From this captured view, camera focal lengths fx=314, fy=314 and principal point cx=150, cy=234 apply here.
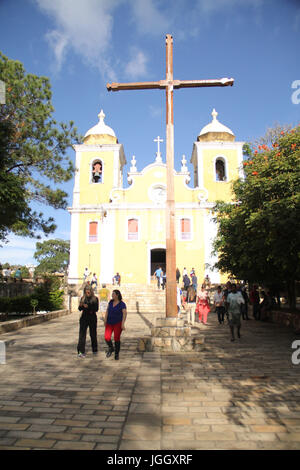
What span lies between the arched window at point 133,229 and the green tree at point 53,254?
33841mm

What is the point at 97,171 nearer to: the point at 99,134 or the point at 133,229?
the point at 99,134

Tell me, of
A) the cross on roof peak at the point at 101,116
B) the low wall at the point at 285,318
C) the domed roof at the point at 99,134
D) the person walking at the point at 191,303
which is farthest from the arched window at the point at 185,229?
the person walking at the point at 191,303

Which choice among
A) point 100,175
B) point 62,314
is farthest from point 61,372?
point 100,175

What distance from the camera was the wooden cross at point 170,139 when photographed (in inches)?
256

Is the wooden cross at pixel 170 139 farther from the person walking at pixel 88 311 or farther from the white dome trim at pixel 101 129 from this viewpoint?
the white dome trim at pixel 101 129

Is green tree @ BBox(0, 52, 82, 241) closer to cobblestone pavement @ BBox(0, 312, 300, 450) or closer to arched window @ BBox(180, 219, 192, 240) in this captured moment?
cobblestone pavement @ BBox(0, 312, 300, 450)

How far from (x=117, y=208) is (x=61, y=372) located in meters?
18.9

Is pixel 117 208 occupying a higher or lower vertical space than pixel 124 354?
higher

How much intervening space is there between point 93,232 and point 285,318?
1596 centimetres

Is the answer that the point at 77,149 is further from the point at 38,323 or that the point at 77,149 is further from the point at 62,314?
the point at 38,323

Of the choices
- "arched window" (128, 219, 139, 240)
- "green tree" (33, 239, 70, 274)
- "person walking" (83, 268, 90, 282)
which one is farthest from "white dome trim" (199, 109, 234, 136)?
"green tree" (33, 239, 70, 274)

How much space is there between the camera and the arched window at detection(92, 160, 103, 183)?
81.4 feet

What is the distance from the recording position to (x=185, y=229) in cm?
2273

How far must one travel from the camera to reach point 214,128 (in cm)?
2562
